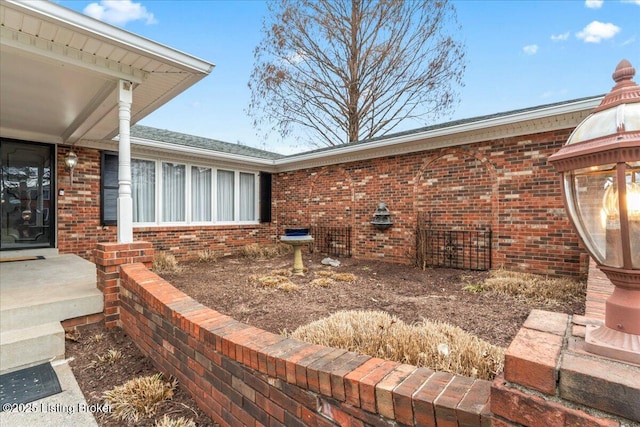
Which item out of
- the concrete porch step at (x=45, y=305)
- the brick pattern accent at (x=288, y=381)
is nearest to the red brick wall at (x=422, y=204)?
the concrete porch step at (x=45, y=305)

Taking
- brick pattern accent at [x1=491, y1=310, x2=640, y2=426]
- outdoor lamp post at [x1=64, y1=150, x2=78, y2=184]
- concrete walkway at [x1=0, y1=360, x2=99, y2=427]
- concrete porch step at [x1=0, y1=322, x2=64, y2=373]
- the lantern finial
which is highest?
outdoor lamp post at [x1=64, y1=150, x2=78, y2=184]

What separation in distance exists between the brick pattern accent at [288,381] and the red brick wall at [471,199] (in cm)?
529

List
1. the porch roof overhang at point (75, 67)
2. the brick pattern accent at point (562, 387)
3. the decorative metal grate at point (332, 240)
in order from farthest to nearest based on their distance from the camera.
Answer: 1. the decorative metal grate at point (332, 240)
2. the porch roof overhang at point (75, 67)
3. the brick pattern accent at point (562, 387)

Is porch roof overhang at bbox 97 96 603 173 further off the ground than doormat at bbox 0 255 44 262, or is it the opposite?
porch roof overhang at bbox 97 96 603 173

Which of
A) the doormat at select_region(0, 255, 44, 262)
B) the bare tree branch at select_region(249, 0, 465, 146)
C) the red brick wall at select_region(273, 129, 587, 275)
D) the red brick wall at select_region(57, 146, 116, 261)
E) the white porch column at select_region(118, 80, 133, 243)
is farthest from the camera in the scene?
the bare tree branch at select_region(249, 0, 465, 146)

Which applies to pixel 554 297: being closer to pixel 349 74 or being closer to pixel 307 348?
pixel 307 348

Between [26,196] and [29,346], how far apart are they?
5.07 m

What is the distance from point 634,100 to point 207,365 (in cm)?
235

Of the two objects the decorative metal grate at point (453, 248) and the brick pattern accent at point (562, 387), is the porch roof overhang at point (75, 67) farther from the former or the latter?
the decorative metal grate at point (453, 248)

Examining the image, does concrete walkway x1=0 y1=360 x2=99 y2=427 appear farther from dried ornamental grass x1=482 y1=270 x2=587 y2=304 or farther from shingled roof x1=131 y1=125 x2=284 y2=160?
shingled roof x1=131 y1=125 x2=284 y2=160

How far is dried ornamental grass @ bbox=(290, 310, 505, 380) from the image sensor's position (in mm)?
1908

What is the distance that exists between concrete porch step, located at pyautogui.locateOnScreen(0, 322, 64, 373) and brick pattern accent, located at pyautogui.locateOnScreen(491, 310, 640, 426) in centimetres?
345

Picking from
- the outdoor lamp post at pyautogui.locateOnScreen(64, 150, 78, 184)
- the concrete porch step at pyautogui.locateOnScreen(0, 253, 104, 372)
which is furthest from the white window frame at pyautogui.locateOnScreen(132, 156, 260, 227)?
the concrete porch step at pyautogui.locateOnScreen(0, 253, 104, 372)

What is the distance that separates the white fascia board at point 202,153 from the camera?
6.79 m
